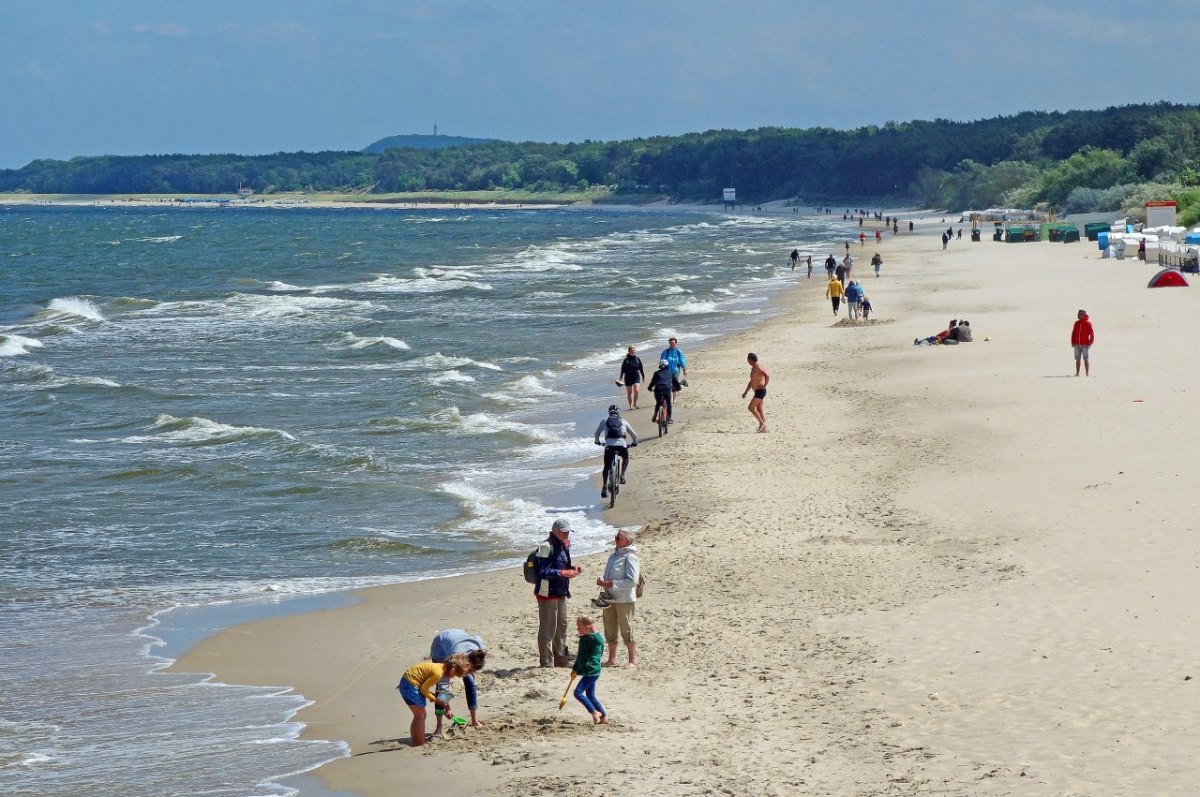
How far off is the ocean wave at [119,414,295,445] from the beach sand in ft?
25.0

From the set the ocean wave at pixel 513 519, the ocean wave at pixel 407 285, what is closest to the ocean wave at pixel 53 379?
the ocean wave at pixel 513 519

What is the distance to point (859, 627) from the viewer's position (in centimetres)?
1334

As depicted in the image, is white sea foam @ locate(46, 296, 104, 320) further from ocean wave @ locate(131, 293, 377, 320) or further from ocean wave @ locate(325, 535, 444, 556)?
ocean wave @ locate(325, 535, 444, 556)

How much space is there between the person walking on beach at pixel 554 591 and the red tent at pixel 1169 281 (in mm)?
34944

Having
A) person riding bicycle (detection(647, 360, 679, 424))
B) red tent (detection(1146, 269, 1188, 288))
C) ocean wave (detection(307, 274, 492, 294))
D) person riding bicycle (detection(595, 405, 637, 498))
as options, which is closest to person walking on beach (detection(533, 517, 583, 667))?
person riding bicycle (detection(595, 405, 637, 498))

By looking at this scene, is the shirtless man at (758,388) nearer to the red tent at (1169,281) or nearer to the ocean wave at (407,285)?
the red tent at (1169,281)

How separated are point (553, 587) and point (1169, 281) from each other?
35337mm

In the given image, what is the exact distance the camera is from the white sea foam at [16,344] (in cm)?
4111

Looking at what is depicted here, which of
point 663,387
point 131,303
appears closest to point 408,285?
point 131,303

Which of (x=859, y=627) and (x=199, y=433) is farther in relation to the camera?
(x=199, y=433)

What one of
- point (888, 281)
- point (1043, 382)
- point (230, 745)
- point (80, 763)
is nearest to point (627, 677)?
point (230, 745)

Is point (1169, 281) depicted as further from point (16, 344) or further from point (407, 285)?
point (407, 285)

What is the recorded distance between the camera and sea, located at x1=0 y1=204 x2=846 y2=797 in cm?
1238

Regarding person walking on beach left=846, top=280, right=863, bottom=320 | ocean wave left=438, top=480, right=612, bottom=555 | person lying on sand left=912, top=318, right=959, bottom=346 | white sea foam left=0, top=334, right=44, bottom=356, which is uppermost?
person walking on beach left=846, top=280, right=863, bottom=320
